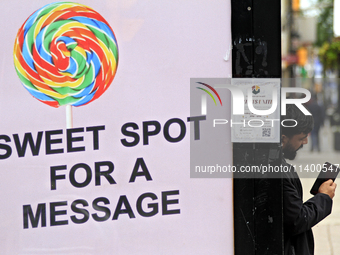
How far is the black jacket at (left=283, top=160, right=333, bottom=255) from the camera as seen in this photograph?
2.38m

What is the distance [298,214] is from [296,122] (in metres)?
0.53

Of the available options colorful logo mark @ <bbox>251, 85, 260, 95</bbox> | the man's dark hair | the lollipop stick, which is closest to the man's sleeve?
the man's dark hair

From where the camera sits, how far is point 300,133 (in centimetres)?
255

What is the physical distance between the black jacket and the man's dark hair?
0.23m

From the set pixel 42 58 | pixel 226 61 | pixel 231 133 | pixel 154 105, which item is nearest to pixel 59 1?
pixel 42 58

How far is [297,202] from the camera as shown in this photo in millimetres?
2387

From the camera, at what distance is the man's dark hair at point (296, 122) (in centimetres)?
247

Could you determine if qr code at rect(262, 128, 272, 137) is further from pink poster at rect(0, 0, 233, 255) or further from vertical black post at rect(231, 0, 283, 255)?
pink poster at rect(0, 0, 233, 255)

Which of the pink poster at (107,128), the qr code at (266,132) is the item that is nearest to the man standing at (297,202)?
the qr code at (266,132)

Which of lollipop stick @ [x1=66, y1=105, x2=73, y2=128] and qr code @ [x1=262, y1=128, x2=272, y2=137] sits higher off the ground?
lollipop stick @ [x1=66, y1=105, x2=73, y2=128]

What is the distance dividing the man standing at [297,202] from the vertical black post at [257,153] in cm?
25

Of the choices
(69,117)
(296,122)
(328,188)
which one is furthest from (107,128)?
(328,188)

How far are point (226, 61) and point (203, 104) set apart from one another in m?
0.24

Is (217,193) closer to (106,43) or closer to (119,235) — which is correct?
(119,235)
